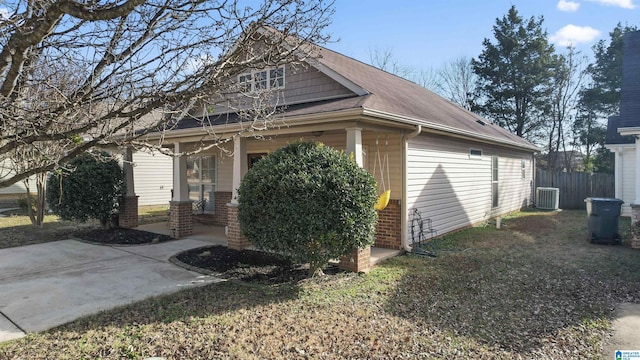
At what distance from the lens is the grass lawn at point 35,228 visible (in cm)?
964

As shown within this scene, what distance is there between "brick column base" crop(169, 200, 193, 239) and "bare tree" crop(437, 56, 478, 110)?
27.3 metres

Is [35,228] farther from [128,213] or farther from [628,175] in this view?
[628,175]

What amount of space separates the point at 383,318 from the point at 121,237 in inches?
301

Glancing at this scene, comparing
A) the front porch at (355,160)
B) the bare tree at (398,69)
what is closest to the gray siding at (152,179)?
the front porch at (355,160)

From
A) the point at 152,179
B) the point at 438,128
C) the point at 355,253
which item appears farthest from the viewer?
the point at 152,179

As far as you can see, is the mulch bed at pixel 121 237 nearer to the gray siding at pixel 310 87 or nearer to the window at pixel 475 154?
the gray siding at pixel 310 87

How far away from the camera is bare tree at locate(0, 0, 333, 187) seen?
9.97 feet

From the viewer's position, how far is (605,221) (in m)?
8.91

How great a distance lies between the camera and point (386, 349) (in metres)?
3.86

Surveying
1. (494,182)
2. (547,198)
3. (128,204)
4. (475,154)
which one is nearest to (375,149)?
(475,154)

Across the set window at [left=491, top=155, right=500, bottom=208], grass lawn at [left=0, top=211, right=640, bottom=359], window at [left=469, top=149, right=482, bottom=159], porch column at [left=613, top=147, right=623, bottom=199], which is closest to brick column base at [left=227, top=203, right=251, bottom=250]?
grass lawn at [left=0, top=211, right=640, bottom=359]

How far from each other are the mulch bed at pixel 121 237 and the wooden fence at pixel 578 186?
16478 millimetres

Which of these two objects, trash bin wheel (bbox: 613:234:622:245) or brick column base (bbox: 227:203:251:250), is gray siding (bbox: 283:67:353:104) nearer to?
brick column base (bbox: 227:203:251:250)

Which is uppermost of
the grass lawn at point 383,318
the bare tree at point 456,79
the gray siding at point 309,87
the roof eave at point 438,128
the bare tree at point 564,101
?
the bare tree at point 456,79
